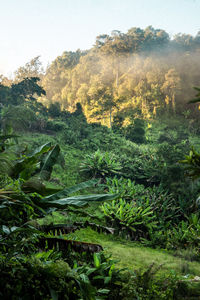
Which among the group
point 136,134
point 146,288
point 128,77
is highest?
point 128,77

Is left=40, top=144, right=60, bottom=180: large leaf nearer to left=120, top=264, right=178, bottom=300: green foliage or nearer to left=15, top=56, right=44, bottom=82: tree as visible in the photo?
left=120, top=264, right=178, bottom=300: green foliage

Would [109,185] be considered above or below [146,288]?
below

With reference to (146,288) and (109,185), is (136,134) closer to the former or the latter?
(109,185)

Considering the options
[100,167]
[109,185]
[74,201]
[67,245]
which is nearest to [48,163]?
[74,201]

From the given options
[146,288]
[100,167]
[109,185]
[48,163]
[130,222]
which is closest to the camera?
[146,288]

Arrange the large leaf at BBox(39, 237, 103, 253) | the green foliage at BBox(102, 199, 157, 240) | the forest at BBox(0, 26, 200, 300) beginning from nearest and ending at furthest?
the forest at BBox(0, 26, 200, 300) < the large leaf at BBox(39, 237, 103, 253) < the green foliage at BBox(102, 199, 157, 240)

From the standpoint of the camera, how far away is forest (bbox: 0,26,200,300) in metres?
Result: 2.41

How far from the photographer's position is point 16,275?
2018 millimetres

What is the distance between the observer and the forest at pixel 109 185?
2.41m

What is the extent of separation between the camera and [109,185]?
29.9ft

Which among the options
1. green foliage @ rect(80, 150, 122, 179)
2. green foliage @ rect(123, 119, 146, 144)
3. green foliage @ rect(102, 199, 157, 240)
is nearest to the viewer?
green foliage @ rect(102, 199, 157, 240)

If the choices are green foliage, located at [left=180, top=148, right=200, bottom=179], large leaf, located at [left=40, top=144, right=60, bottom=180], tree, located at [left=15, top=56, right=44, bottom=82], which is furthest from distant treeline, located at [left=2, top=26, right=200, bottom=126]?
green foliage, located at [left=180, top=148, right=200, bottom=179]

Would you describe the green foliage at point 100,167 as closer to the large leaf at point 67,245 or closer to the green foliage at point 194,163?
the green foliage at point 194,163

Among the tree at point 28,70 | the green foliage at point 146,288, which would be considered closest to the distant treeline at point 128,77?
the tree at point 28,70
